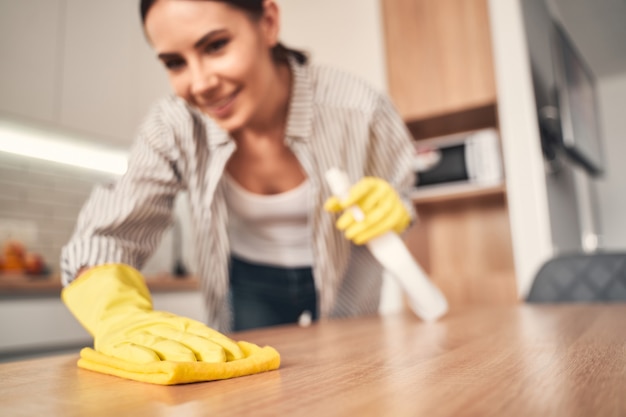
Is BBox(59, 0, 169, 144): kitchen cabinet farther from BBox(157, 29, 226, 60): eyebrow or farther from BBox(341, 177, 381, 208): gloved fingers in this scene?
BBox(341, 177, 381, 208): gloved fingers

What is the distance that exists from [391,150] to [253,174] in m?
0.35

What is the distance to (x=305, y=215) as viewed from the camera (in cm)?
116

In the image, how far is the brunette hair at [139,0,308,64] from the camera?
0.89 meters

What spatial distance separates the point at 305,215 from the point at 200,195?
10.0 inches

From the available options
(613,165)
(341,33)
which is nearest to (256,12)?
(341,33)

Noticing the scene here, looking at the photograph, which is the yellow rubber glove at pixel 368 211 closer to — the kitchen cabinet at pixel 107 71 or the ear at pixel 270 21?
the ear at pixel 270 21

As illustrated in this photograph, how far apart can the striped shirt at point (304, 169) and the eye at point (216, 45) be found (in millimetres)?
139

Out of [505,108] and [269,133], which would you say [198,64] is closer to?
[269,133]

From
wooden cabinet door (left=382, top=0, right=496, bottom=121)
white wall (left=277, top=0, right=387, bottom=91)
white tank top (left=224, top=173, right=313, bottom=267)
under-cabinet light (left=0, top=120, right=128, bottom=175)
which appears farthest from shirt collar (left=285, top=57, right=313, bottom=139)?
white wall (left=277, top=0, right=387, bottom=91)

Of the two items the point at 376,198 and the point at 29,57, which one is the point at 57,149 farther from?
the point at 376,198

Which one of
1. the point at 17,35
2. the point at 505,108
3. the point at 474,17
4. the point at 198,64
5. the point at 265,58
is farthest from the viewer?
the point at 474,17

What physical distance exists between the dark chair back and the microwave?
2.47 ft

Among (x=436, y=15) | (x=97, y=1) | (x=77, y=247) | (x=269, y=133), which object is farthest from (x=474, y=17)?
(x=77, y=247)

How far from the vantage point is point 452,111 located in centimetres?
222
